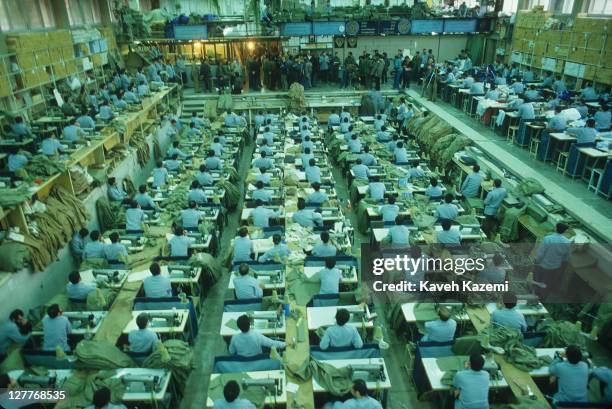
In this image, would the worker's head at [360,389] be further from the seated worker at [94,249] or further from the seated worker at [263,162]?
the seated worker at [263,162]

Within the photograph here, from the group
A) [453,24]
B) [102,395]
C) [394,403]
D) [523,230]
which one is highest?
[453,24]

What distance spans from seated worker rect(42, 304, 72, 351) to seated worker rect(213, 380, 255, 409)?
3022 mm

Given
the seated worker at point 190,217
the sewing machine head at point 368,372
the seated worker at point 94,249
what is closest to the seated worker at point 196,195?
the seated worker at point 190,217

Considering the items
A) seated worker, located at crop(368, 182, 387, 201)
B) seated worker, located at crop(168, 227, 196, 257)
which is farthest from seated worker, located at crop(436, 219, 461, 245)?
seated worker, located at crop(168, 227, 196, 257)

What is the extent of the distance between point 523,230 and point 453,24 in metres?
15.8

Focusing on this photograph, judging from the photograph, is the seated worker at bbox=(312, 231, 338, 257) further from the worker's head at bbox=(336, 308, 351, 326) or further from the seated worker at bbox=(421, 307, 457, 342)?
the seated worker at bbox=(421, 307, 457, 342)

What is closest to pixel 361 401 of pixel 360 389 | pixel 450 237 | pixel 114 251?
pixel 360 389

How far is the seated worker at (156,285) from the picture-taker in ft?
25.7

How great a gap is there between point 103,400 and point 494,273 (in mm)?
6455

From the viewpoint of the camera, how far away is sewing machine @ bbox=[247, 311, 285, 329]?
7.00 metres

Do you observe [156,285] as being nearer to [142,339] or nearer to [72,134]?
[142,339]

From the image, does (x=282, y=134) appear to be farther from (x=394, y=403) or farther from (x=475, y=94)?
(x=394, y=403)

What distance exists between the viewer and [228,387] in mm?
5207

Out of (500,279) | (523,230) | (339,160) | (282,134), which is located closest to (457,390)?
(500,279)
